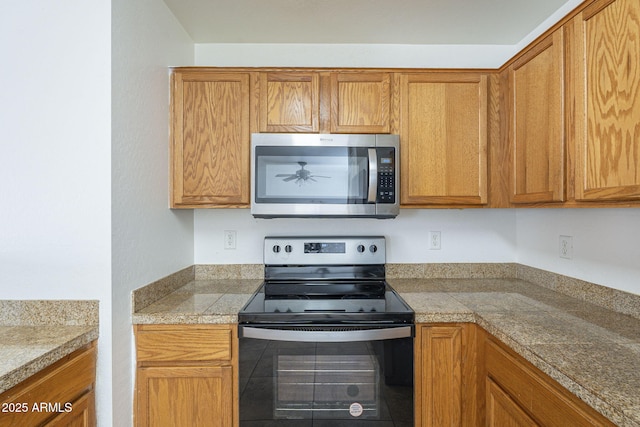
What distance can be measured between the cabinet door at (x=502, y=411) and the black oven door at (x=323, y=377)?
1.07 feet

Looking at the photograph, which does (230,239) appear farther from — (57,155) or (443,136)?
(443,136)

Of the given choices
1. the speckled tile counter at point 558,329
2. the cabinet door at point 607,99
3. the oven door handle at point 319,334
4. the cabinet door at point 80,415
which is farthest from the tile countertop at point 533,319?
the cabinet door at point 607,99

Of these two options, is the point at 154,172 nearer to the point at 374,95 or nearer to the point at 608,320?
the point at 374,95

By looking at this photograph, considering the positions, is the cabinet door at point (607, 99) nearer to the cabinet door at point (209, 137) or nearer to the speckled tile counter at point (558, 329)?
the speckled tile counter at point (558, 329)

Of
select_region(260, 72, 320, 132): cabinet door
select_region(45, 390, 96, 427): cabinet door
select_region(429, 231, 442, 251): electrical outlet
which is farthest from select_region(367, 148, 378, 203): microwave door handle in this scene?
select_region(45, 390, 96, 427): cabinet door

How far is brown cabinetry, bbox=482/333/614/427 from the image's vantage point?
0.97 m

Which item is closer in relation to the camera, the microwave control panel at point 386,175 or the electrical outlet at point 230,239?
the microwave control panel at point 386,175

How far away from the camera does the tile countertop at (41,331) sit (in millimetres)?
1034

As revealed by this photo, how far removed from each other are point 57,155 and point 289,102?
109cm

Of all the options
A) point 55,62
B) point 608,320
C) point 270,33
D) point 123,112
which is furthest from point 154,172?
point 608,320

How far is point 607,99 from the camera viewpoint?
118 cm

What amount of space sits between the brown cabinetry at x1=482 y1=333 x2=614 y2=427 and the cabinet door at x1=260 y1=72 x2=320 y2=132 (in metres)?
1.37

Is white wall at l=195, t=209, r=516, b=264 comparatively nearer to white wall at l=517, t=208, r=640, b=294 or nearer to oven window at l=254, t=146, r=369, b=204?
Result: white wall at l=517, t=208, r=640, b=294

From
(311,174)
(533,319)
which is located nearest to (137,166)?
(311,174)
